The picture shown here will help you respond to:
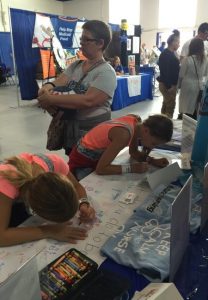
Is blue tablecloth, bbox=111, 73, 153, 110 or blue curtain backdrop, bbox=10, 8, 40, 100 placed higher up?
blue curtain backdrop, bbox=10, 8, 40, 100

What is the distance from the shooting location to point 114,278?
682mm

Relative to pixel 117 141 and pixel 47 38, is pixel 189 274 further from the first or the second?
pixel 47 38

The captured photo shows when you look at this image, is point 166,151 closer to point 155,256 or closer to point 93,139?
point 93,139

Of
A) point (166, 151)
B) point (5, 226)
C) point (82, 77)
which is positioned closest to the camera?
point (5, 226)

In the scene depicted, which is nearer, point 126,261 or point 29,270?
point 29,270

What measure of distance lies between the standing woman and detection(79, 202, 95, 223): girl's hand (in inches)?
83.9

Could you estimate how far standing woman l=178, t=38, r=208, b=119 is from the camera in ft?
9.15

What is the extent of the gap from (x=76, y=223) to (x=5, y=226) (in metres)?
0.21

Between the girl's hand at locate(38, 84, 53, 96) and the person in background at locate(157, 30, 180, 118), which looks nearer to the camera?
the girl's hand at locate(38, 84, 53, 96)

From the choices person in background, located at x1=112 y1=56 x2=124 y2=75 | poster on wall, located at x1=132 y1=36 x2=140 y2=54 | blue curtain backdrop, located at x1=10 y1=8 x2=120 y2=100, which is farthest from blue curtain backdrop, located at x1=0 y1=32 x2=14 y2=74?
person in background, located at x1=112 y1=56 x2=124 y2=75

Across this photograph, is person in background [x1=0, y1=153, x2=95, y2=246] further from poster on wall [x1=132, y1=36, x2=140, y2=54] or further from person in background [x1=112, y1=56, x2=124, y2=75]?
poster on wall [x1=132, y1=36, x2=140, y2=54]

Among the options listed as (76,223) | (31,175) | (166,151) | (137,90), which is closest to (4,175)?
(31,175)

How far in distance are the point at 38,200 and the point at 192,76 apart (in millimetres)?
2539

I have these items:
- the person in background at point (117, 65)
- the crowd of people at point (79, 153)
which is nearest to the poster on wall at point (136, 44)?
the person in background at point (117, 65)
